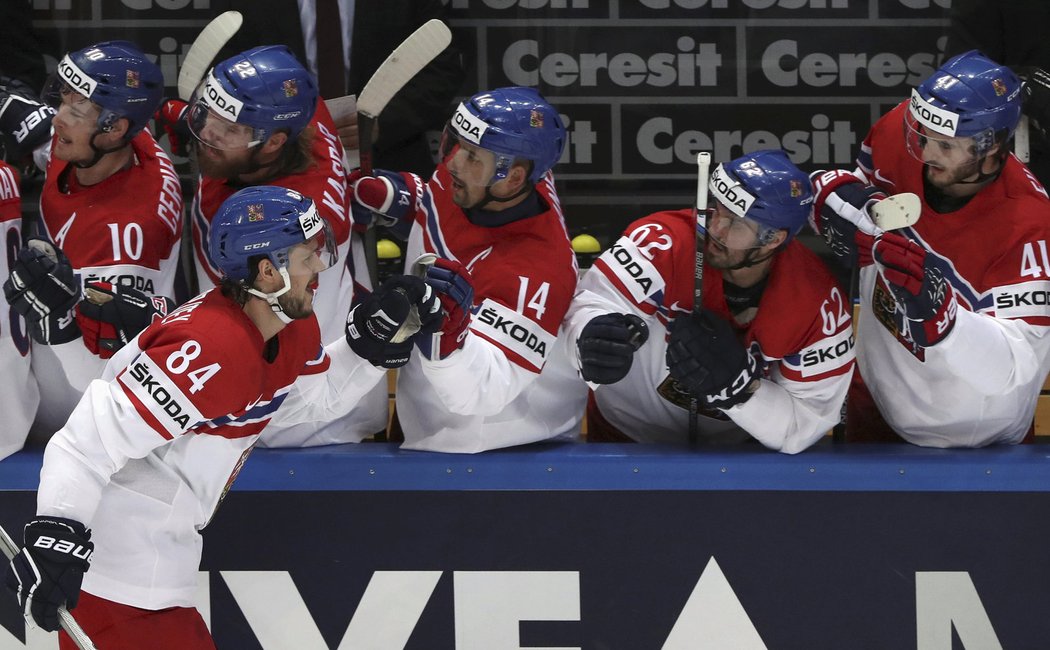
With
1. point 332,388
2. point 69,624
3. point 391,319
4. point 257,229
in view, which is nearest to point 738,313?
point 391,319

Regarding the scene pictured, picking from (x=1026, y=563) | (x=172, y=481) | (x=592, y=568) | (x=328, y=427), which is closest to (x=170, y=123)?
(x=328, y=427)

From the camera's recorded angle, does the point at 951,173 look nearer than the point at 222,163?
Yes

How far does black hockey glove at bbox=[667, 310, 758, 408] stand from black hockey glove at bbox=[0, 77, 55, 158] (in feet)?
5.81

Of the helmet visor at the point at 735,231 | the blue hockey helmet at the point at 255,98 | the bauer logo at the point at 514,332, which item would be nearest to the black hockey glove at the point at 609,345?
the bauer logo at the point at 514,332

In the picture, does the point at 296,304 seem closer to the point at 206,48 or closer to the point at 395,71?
the point at 395,71

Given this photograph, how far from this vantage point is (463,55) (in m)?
4.76

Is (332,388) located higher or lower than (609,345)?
lower

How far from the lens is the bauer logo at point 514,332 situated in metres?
3.42

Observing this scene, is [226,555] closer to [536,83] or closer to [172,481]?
[172,481]

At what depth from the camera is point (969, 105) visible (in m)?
3.36

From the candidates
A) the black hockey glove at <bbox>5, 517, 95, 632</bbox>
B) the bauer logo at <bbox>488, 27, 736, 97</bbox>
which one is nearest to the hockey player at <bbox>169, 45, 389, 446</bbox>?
the black hockey glove at <bbox>5, 517, 95, 632</bbox>

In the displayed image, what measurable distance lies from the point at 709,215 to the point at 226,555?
53.6 inches

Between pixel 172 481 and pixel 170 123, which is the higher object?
pixel 170 123

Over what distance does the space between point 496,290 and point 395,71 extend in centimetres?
74
